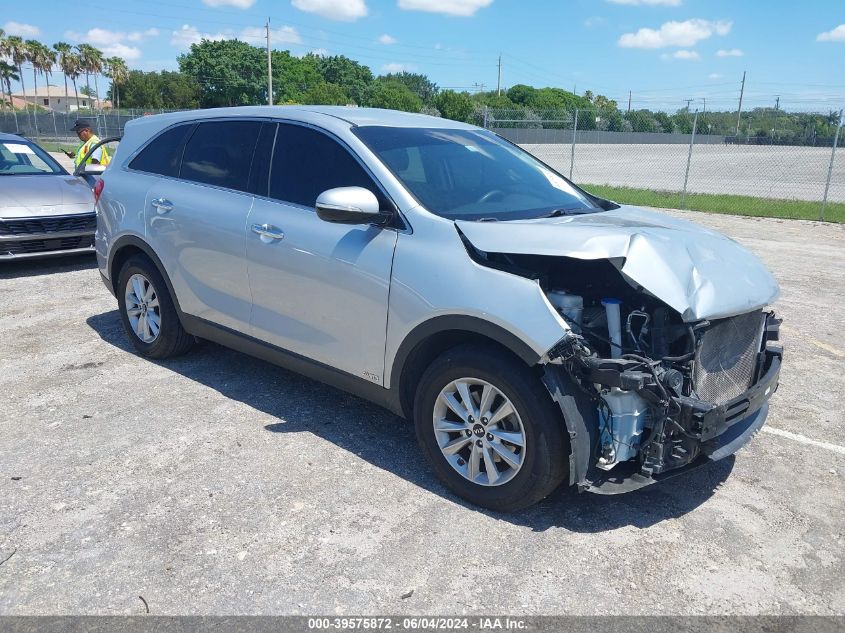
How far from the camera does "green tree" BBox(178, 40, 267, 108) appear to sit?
76.6 m

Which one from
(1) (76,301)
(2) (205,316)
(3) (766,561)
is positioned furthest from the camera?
(1) (76,301)

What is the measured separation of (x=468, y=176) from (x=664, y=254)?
4.44 feet

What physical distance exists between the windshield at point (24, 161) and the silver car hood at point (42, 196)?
0.94ft

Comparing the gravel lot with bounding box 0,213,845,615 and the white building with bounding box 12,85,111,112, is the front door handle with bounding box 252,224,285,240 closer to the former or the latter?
the gravel lot with bounding box 0,213,845,615

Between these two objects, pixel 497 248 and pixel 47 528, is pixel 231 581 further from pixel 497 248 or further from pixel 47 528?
pixel 497 248

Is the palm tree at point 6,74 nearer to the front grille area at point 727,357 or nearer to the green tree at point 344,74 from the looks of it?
the green tree at point 344,74

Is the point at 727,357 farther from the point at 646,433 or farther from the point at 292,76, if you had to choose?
the point at 292,76

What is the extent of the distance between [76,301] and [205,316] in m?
3.24

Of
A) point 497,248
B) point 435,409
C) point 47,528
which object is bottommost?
point 47,528

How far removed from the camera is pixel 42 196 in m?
8.45

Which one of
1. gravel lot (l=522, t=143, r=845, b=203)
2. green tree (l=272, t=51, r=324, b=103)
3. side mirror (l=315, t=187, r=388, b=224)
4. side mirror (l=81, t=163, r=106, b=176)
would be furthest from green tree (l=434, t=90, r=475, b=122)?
side mirror (l=315, t=187, r=388, b=224)

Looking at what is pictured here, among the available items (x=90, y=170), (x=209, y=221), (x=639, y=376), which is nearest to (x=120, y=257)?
(x=209, y=221)

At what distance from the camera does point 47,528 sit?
3.29 metres

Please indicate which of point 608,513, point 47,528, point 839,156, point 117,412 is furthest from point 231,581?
point 839,156
